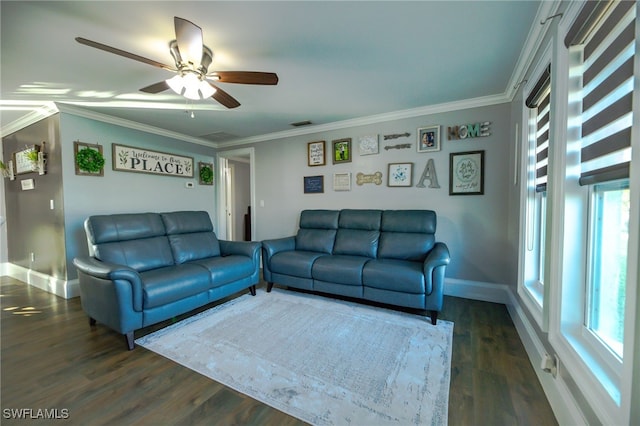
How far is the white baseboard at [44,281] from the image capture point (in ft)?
10.3

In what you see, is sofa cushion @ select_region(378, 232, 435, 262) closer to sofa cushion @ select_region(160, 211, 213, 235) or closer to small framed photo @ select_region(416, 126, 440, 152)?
small framed photo @ select_region(416, 126, 440, 152)

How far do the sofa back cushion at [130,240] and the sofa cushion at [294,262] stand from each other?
3.90 ft

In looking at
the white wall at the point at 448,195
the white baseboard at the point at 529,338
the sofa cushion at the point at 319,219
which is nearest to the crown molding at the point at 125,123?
the white wall at the point at 448,195

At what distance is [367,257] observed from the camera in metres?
3.17

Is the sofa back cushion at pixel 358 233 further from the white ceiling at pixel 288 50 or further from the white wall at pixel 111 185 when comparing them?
the white wall at pixel 111 185

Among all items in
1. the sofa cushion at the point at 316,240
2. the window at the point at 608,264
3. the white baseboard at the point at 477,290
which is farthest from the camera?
the sofa cushion at the point at 316,240

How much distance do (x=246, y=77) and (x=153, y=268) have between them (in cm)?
219

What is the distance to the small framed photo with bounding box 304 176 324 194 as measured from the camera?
13.2 ft

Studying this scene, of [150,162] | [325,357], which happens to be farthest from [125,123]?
[325,357]

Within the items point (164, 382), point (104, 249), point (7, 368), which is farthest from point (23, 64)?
point (164, 382)

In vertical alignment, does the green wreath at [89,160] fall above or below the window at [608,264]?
above

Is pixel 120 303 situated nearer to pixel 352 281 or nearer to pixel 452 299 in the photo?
pixel 352 281

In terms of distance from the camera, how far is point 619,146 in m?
0.97

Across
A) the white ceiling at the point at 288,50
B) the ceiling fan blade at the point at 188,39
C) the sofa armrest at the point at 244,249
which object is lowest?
the sofa armrest at the point at 244,249
